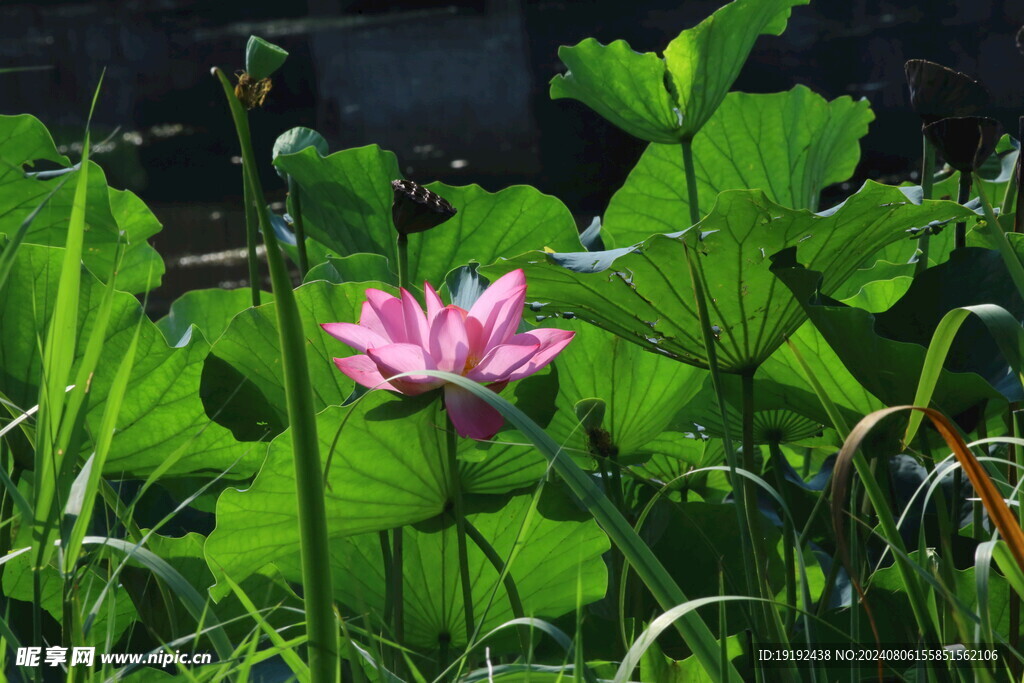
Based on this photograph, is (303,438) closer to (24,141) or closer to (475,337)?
(475,337)

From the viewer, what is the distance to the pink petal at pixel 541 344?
16.2 inches

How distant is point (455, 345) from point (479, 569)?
20 cm

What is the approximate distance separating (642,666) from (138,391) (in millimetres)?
341

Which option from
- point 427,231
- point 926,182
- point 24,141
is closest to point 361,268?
point 427,231

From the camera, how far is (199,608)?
331mm

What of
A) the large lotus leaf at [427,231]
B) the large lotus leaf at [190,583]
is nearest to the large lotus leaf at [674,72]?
the large lotus leaf at [427,231]

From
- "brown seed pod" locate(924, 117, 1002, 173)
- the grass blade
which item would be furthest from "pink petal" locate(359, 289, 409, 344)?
"brown seed pod" locate(924, 117, 1002, 173)

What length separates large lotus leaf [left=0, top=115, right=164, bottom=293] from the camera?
720mm

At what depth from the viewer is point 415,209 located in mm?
464

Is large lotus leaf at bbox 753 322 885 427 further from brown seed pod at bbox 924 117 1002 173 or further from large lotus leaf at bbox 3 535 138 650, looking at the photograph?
large lotus leaf at bbox 3 535 138 650

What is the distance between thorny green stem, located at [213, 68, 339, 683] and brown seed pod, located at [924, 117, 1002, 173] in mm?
421

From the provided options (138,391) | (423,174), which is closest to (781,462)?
(138,391)

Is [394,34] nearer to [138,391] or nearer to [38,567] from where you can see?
[138,391]

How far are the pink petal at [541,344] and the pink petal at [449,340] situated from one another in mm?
22
